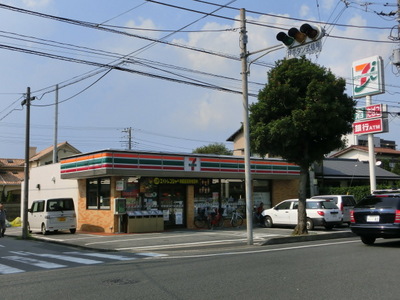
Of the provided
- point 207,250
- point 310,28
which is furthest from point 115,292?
point 310,28

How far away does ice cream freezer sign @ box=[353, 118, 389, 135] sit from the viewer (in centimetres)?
2664

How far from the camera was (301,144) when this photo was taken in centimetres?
1811

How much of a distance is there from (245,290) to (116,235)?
1426cm

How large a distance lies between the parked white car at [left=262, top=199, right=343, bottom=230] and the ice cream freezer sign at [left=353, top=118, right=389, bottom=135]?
7.38m

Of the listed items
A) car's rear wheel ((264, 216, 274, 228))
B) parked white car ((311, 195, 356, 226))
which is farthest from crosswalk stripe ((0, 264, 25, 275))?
parked white car ((311, 195, 356, 226))

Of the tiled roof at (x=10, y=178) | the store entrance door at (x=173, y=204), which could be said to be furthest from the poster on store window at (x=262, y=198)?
the tiled roof at (x=10, y=178)

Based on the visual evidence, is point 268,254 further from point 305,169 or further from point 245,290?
point 305,169

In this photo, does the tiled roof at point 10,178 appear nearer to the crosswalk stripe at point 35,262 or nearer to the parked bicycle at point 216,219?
the parked bicycle at point 216,219

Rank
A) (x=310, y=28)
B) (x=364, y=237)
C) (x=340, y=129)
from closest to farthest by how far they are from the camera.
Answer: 1. (x=310, y=28)
2. (x=364, y=237)
3. (x=340, y=129)

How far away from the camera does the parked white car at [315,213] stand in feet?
69.1

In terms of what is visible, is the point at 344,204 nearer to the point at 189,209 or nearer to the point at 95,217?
the point at 189,209

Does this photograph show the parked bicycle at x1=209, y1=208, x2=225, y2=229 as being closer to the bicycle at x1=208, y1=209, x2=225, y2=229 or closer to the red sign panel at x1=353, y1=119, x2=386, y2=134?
the bicycle at x1=208, y1=209, x2=225, y2=229

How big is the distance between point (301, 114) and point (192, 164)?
8.30 m

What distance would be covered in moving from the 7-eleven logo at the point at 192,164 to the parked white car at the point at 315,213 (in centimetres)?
506
